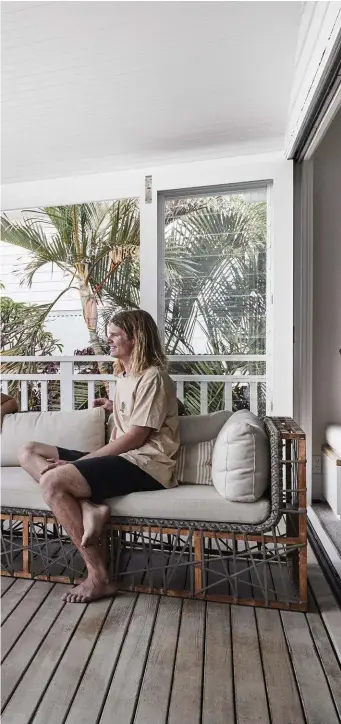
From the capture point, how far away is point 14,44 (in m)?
2.13

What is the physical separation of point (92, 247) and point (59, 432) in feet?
9.16

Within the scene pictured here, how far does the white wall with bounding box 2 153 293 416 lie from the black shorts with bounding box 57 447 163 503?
1.19m

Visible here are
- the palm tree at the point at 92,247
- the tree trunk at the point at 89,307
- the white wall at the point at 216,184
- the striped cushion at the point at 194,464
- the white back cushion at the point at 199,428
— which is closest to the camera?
the striped cushion at the point at 194,464

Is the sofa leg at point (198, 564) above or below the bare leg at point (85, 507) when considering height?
below

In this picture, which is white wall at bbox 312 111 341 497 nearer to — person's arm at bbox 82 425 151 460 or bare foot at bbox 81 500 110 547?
person's arm at bbox 82 425 151 460

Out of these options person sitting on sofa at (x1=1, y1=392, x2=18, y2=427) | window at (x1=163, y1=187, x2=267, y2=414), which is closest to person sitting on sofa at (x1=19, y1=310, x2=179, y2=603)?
person sitting on sofa at (x1=1, y1=392, x2=18, y2=427)

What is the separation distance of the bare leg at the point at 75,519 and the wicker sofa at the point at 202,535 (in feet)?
0.28

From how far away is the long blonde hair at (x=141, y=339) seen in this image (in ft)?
7.68

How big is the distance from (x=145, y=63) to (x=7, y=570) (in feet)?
8.18

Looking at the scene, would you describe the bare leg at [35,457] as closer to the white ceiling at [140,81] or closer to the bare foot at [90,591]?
the bare foot at [90,591]

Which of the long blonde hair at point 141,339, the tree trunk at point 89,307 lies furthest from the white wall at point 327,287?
the tree trunk at point 89,307

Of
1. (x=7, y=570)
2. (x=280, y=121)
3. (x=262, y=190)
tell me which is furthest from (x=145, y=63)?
(x=7, y=570)

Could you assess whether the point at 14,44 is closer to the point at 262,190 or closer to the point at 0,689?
the point at 262,190

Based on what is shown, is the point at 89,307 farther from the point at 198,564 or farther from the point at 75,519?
the point at 198,564
